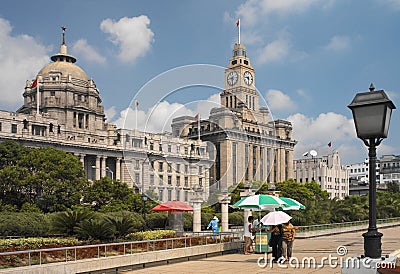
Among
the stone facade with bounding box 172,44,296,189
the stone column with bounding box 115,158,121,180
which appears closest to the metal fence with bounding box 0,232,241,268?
the stone facade with bounding box 172,44,296,189

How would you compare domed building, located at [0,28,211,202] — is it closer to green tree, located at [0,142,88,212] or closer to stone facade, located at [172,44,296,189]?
stone facade, located at [172,44,296,189]

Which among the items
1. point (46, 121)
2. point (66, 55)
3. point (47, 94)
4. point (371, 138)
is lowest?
point (371, 138)

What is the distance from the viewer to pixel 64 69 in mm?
98062

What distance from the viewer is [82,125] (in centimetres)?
9494

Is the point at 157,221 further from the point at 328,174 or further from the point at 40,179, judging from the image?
the point at 328,174

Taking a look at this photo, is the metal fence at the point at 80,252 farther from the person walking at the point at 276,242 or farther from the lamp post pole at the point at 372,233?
the lamp post pole at the point at 372,233

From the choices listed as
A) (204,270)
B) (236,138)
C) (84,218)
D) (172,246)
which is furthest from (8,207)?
(204,270)

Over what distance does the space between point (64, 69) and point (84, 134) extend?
1647 cm

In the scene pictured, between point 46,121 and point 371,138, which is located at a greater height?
point 46,121

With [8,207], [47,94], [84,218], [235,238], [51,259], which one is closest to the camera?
[51,259]

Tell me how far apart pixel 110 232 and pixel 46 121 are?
6622 cm

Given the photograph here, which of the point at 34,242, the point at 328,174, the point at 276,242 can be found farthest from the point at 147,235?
the point at 328,174

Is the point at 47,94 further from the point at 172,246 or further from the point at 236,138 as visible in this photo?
the point at 172,246

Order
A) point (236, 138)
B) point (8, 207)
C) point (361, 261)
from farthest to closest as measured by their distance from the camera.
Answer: point (8, 207) < point (236, 138) < point (361, 261)
